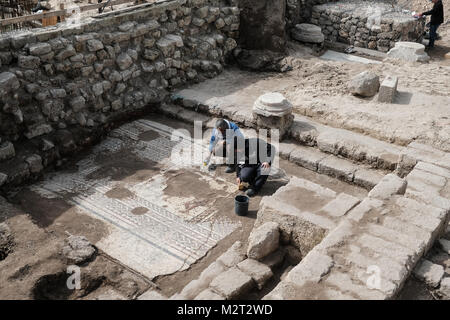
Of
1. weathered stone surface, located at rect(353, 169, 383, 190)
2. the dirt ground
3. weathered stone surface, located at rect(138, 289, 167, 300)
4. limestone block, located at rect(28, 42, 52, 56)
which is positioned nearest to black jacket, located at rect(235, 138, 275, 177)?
the dirt ground

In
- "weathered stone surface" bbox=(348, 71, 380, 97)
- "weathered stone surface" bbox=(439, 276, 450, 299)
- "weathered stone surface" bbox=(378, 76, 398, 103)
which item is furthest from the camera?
"weathered stone surface" bbox=(348, 71, 380, 97)

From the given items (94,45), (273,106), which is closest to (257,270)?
(273,106)

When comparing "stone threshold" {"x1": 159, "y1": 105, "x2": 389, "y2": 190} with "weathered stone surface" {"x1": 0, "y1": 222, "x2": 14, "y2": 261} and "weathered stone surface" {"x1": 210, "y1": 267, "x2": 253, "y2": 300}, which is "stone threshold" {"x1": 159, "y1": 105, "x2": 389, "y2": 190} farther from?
"weathered stone surface" {"x1": 0, "y1": 222, "x2": 14, "y2": 261}

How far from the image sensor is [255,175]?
295 inches

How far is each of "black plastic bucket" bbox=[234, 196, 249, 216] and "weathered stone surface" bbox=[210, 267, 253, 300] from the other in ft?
5.27

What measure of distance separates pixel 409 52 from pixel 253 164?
6.91m

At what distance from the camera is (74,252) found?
5.88 m

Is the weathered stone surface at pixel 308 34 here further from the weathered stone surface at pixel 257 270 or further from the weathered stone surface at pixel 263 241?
the weathered stone surface at pixel 257 270

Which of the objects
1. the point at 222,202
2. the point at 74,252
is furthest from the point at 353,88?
the point at 74,252

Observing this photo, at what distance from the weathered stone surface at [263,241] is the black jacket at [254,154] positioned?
1917 millimetres

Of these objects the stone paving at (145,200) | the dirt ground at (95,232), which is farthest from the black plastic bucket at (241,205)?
the stone paving at (145,200)

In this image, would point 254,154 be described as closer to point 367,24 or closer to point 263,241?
point 263,241

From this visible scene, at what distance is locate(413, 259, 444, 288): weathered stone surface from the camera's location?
4723 mm

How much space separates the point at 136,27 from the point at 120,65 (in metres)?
0.88
